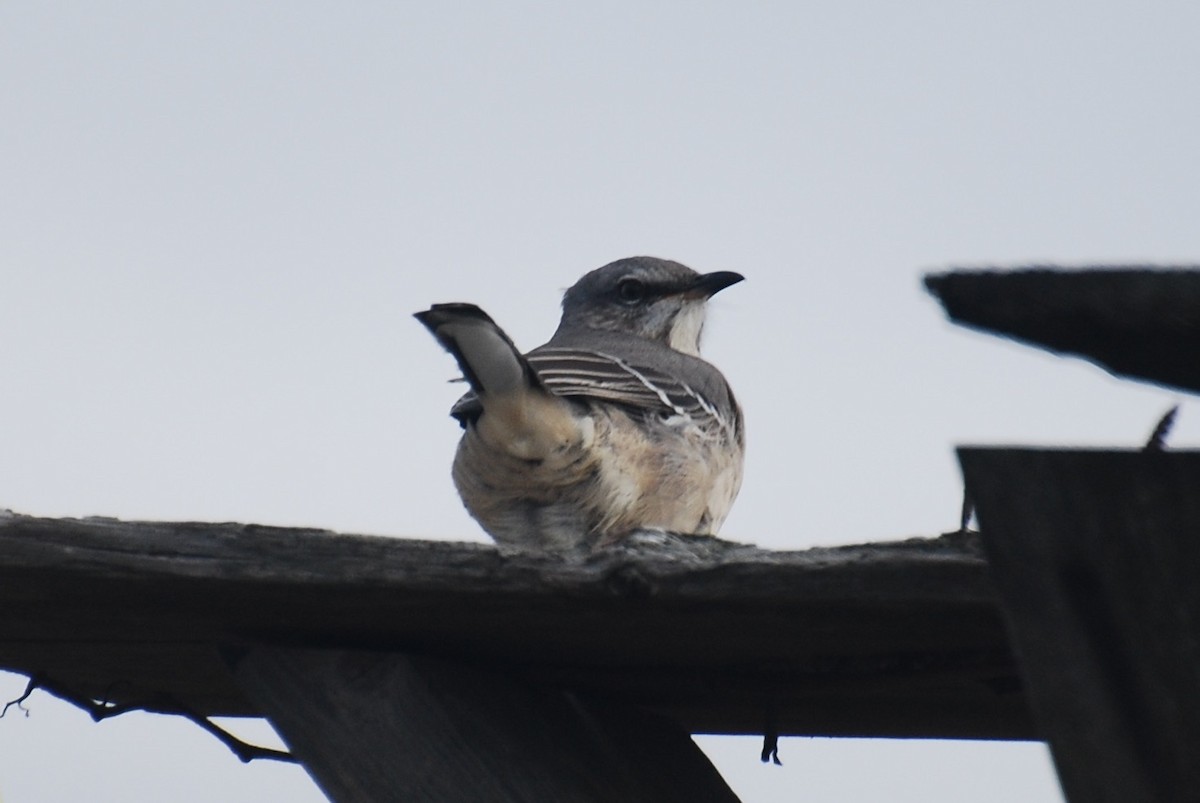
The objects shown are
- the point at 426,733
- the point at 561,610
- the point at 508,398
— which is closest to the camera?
the point at 561,610

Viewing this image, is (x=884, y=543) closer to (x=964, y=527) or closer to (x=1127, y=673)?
(x=964, y=527)

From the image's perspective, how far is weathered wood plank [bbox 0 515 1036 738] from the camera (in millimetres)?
2164

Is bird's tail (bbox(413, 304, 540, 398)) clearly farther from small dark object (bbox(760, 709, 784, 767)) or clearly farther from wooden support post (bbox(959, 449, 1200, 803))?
wooden support post (bbox(959, 449, 1200, 803))

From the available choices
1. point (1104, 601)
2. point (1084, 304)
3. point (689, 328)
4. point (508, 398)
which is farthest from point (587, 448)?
point (1084, 304)

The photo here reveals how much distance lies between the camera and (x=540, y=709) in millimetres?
2727

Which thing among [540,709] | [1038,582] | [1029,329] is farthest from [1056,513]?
[540,709]

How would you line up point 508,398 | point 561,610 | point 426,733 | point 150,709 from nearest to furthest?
point 561,610
point 426,733
point 150,709
point 508,398

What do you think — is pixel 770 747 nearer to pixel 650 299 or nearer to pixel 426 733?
pixel 426 733

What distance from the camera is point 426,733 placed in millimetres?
2504

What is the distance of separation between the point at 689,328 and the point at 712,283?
0.29 m

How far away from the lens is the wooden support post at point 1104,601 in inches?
57.1

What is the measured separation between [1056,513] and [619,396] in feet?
13.7

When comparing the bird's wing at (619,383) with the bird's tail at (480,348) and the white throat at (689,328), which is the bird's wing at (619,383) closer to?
the bird's tail at (480,348)

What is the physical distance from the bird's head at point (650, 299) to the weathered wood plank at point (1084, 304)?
6363mm
